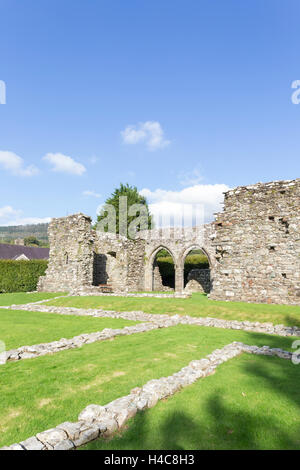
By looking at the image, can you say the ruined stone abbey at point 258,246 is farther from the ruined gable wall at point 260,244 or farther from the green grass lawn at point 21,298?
the green grass lawn at point 21,298

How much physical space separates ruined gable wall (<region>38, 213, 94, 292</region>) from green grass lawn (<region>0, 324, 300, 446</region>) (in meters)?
13.7

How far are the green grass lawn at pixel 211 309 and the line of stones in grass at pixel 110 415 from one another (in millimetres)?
6061

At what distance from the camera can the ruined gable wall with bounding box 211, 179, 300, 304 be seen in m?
13.6

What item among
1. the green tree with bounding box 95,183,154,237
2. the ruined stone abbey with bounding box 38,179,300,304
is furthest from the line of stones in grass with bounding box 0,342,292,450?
the green tree with bounding box 95,183,154,237

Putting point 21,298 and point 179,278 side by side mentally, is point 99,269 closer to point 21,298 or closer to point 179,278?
point 179,278

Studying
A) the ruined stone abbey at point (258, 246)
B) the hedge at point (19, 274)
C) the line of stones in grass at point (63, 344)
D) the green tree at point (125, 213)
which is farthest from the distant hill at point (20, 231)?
the line of stones in grass at point (63, 344)

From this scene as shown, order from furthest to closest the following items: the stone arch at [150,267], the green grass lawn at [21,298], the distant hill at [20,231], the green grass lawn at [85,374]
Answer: the distant hill at [20,231], the stone arch at [150,267], the green grass lawn at [21,298], the green grass lawn at [85,374]

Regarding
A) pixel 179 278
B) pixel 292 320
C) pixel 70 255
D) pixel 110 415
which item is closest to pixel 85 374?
pixel 110 415

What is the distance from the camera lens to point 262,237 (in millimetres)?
14312

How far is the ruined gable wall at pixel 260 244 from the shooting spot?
44.5ft

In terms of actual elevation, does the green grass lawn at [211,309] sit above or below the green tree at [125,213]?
below

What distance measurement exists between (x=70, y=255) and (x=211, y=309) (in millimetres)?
12464

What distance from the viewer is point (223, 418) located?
11.5ft

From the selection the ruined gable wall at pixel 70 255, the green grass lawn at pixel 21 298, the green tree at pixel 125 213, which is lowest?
the green grass lawn at pixel 21 298
